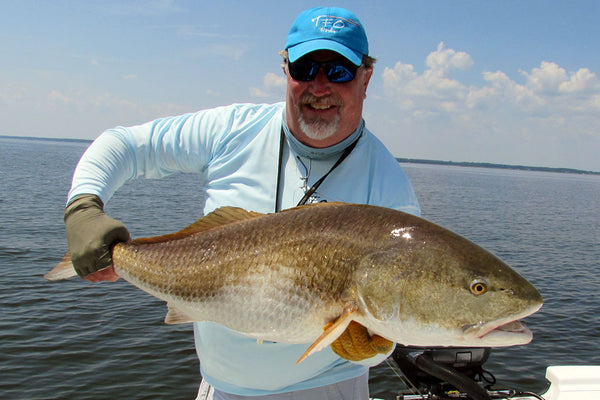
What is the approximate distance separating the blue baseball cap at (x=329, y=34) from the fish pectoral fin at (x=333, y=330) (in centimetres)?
170

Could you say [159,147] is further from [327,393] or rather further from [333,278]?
[327,393]

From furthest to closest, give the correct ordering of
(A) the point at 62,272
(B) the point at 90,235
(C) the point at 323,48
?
(C) the point at 323,48
(A) the point at 62,272
(B) the point at 90,235

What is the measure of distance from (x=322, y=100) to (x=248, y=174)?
2.46 feet

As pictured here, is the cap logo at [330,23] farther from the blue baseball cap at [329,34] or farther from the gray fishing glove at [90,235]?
the gray fishing glove at [90,235]

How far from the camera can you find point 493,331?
230 cm

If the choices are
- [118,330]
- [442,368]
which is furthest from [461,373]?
Result: [118,330]

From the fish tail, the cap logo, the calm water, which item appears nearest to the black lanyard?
the cap logo

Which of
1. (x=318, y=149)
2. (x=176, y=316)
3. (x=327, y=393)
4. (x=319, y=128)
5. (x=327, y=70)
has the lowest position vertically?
(x=327, y=393)

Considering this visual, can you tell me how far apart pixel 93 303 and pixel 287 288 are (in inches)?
490

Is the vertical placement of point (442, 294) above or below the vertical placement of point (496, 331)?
above

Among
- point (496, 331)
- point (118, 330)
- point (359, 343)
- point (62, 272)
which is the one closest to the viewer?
point (496, 331)

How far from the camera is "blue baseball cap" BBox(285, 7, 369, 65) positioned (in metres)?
3.14

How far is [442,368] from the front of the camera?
5.26m

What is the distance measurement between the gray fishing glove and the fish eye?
6.83 feet
